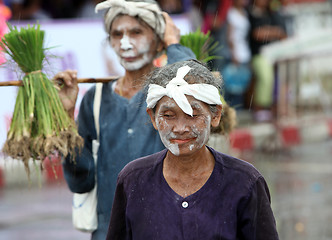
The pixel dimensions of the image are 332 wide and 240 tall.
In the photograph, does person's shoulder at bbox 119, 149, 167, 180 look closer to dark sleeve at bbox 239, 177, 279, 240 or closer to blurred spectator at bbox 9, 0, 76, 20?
dark sleeve at bbox 239, 177, 279, 240

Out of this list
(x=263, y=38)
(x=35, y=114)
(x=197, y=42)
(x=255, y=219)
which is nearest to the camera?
(x=255, y=219)

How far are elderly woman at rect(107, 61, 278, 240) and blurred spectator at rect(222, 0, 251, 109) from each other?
8.40m

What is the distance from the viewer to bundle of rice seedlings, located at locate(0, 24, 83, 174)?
11.4ft

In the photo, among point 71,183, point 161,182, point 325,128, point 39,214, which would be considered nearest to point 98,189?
point 71,183

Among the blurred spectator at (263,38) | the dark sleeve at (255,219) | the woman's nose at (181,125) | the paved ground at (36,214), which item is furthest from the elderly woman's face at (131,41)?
the blurred spectator at (263,38)

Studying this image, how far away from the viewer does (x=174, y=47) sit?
3.74 m

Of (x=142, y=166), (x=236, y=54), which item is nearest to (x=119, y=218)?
(x=142, y=166)

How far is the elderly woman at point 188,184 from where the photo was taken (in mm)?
2588

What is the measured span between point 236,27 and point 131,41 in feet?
25.1

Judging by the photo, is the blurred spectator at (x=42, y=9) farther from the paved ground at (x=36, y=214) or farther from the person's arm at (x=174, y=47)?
the person's arm at (x=174, y=47)

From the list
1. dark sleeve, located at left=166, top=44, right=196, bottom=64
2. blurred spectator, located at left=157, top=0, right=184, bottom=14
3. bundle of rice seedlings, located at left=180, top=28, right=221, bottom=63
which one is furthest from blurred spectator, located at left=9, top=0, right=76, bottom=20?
dark sleeve, located at left=166, top=44, right=196, bottom=64

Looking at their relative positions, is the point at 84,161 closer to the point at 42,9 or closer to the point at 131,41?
the point at 131,41

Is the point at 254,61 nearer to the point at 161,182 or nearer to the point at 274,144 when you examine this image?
the point at 274,144

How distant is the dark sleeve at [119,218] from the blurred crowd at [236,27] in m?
7.22
